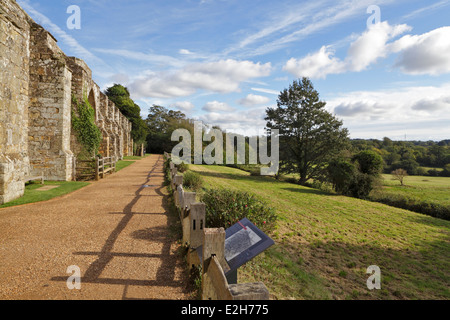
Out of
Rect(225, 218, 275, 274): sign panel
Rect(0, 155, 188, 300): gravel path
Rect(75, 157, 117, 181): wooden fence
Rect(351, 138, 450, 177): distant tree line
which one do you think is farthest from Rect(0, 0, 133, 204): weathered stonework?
Rect(351, 138, 450, 177): distant tree line

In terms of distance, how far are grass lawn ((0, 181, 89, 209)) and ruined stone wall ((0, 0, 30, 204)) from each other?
0.30m

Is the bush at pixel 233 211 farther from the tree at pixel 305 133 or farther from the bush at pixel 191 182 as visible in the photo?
the tree at pixel 305 133

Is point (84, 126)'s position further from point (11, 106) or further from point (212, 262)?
point (212, 262)

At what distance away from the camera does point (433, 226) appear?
12.3m

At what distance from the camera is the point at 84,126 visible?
1479 centimetres

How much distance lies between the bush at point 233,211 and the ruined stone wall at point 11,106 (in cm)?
692

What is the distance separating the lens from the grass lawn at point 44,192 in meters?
8.49

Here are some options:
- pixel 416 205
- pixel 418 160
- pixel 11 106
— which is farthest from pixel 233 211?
pixel 418 160

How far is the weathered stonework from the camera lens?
28.6 feet

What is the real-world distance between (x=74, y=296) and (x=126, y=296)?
71 cm

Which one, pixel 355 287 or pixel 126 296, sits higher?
pixel 126 296

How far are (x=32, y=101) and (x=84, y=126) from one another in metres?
A: 3.01
